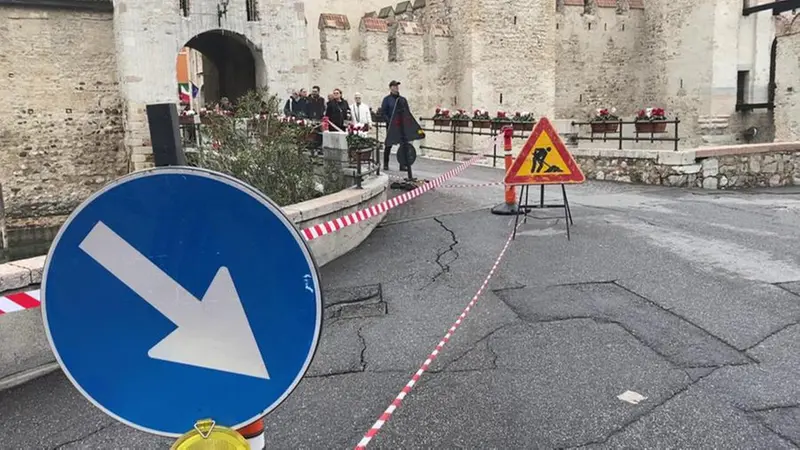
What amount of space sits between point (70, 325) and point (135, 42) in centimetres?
1816

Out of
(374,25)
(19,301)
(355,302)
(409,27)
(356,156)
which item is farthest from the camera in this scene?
(409,27)

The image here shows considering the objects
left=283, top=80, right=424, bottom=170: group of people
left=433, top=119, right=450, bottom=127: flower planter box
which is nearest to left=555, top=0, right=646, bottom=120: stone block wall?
left=433, top=119, right=450, bottom=127: flower planter box

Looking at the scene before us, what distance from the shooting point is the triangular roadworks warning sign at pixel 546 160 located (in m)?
7.27

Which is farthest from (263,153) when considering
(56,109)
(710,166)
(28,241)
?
(28,241)

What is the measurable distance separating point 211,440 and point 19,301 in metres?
2.97

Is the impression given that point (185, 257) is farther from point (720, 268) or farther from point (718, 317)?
point (720, 268)

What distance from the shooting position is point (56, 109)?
62.5 ft

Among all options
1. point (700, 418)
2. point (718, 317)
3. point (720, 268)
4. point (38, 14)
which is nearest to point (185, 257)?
point (700, 418)

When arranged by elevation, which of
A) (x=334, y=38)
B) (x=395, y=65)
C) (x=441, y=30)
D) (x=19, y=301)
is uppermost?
(x=441, y=30)

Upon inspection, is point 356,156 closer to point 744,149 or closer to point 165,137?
point 165,137

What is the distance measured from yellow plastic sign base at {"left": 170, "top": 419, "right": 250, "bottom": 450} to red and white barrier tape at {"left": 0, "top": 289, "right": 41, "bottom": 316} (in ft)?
8.95

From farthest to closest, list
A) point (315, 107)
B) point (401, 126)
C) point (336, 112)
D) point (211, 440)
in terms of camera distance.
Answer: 1. point (315, 107)
2. point (336, 112)
3. point (401, 126)
4. point (211, 440)

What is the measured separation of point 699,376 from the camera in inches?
143

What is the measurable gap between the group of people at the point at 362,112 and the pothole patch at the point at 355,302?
533cm
